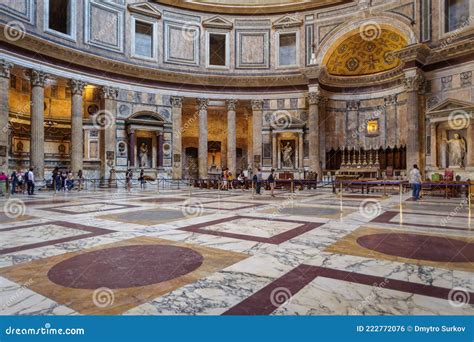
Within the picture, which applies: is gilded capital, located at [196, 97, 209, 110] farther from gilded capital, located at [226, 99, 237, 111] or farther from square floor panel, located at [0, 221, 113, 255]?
square floor panel, located at [0, 221, 113, 255]

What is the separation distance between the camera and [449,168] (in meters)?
17.7

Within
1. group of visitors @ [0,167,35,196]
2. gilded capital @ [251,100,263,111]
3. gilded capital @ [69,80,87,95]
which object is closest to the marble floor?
group of visitors @ [0,167,35,196]

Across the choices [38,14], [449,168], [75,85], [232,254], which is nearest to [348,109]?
[449,168]

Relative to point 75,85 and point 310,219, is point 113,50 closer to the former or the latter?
point 75,85

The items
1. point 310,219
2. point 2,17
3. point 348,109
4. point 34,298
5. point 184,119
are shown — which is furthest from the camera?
point 184,119

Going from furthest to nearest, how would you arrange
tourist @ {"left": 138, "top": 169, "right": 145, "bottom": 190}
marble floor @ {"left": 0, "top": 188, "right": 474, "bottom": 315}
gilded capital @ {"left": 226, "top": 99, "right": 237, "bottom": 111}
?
gilded capital @ {"left": 226, "top": 99, "right": 237, "bottom": 111} < tourist @ {"left": 138, "top": 169, "right": 145, "bottom": 190} < marble floor @ {"left": 0, "top": 188, "right": 474, "bottom": 315}

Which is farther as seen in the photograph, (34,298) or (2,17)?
(2,17)

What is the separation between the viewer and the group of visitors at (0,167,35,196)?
15318 millimetres

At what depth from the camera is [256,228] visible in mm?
5883

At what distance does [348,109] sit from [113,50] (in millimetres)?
18765

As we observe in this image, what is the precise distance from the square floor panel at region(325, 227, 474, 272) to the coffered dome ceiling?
23.9 m

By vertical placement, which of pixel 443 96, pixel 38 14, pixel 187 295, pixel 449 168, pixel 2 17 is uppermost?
pixel 38 14

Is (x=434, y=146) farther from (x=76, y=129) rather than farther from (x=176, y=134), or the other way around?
(x=76, y=129)

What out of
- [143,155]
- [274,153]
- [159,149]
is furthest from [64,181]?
[274,153]
